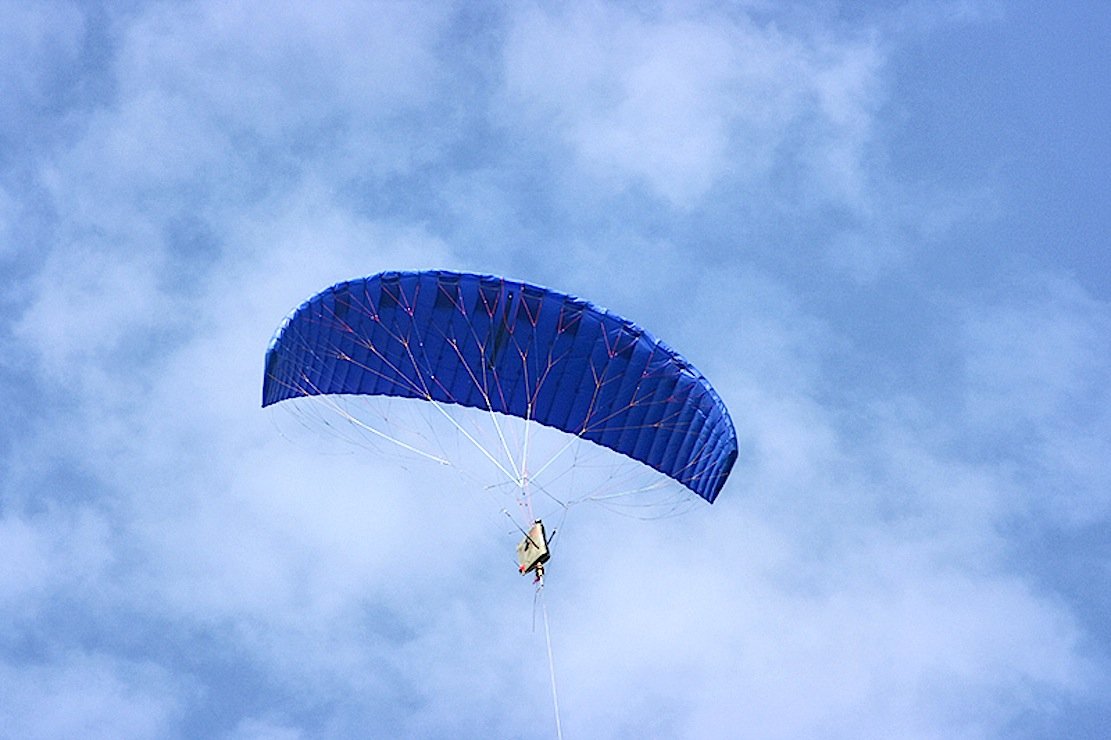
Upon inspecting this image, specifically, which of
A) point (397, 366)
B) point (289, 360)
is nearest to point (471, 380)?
point (397, 366)

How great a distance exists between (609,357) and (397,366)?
4.38m

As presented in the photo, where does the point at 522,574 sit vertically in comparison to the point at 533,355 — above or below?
below

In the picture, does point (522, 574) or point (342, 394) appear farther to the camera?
point (342, 394)

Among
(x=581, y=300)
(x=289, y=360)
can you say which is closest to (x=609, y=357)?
(x=581, y=300)

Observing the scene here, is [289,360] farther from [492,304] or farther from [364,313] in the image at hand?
[492,304]

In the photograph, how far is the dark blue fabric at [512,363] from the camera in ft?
108

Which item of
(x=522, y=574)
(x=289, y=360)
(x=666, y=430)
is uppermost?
(x=289, y=360)

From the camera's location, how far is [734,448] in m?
33.3

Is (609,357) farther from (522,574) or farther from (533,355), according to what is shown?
(522,574)

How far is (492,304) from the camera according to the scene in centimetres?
3297

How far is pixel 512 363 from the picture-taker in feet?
111

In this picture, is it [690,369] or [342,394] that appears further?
[342,394]

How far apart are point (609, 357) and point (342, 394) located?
5861mm

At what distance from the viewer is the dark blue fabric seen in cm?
3291
